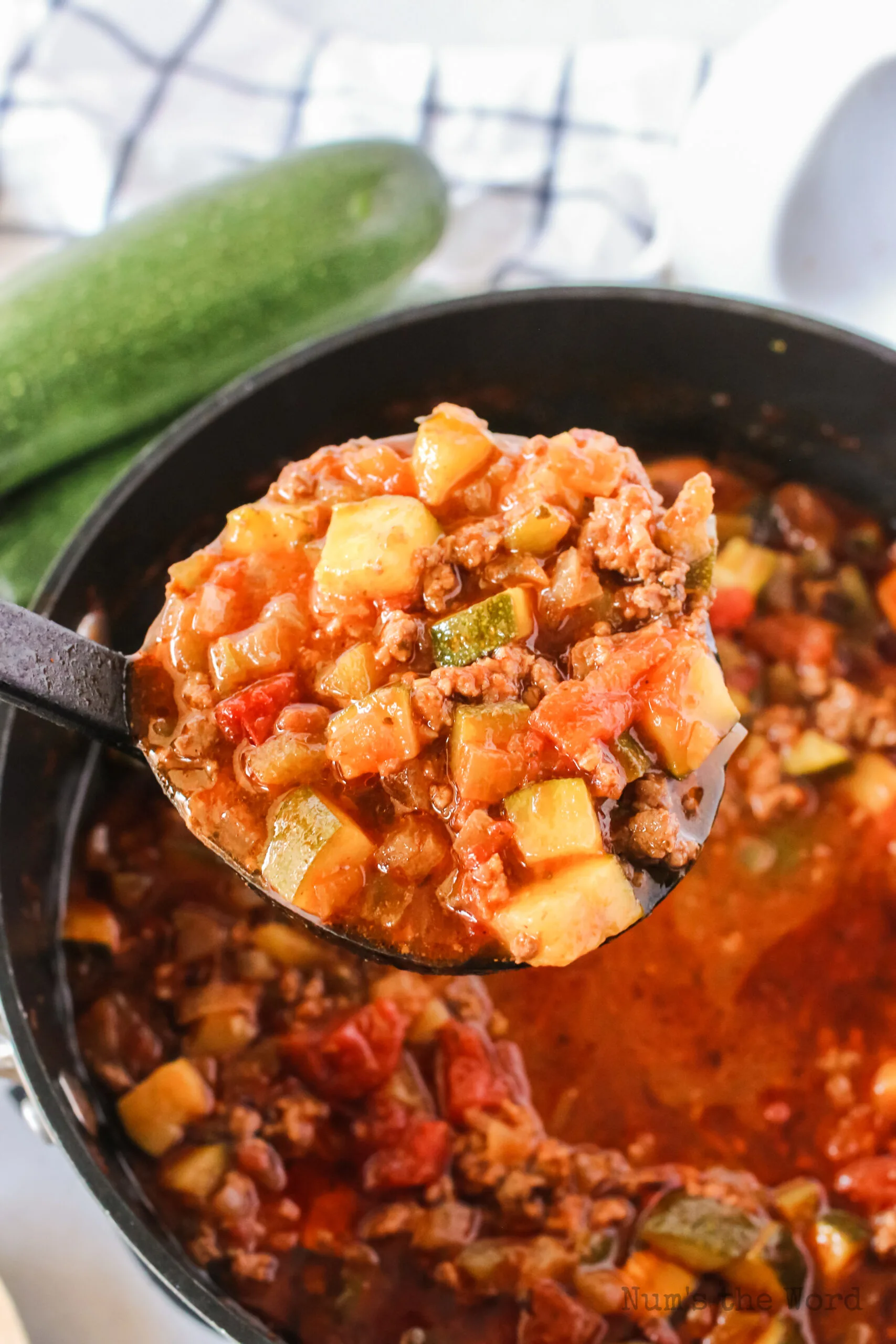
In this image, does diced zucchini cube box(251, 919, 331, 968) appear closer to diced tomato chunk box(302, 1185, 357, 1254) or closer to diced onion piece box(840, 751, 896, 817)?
diced tomato chunk box(302, 1185, 357, 1254)

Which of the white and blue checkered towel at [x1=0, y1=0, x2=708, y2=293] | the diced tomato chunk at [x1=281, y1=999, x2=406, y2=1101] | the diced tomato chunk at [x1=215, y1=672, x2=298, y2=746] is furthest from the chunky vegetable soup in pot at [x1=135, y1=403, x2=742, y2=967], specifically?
the white and blue checkered towel at [x1=0, y1=0, x2=708, y2=293]

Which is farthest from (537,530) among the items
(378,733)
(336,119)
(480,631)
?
(336,119)

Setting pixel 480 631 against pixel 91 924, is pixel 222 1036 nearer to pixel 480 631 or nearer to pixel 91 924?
pixel 91 924

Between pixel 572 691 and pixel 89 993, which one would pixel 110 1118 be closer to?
pixel 89 993

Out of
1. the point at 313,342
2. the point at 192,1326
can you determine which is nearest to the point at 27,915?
the point at 192,1326

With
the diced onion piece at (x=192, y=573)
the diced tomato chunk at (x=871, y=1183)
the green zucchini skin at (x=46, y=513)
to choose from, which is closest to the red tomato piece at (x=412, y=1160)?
the diced tomato chunk at (x=871, y=1183)
